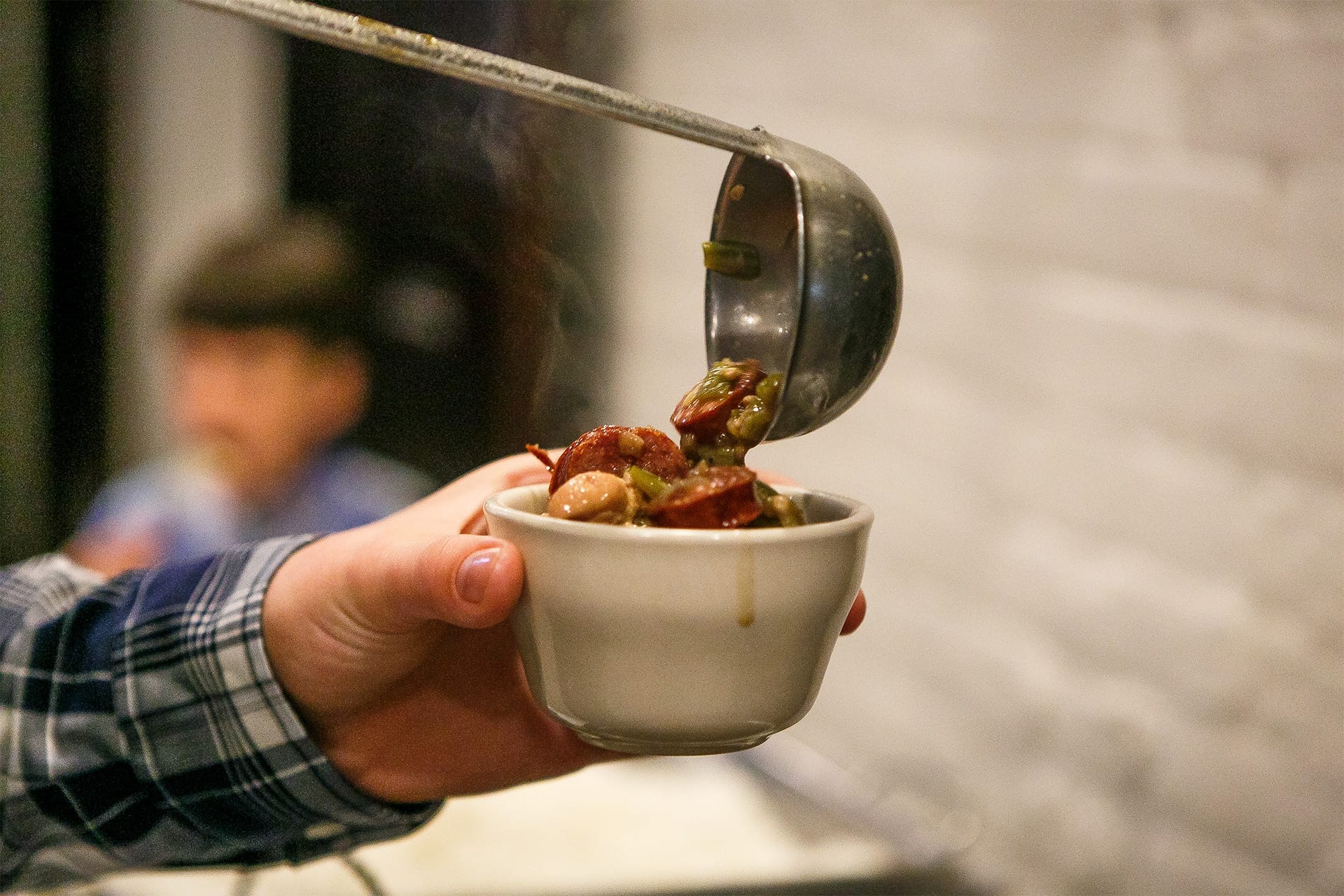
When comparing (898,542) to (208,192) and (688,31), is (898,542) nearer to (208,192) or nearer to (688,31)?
(688,31)

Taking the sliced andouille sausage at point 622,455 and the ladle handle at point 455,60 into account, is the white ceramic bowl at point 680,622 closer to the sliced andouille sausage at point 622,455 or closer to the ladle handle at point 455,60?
the sliced andouille sausage at point 622,455

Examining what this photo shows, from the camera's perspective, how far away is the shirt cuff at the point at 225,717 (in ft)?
2.85

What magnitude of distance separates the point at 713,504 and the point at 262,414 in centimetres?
194

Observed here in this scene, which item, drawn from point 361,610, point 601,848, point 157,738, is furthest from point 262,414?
point 361,610

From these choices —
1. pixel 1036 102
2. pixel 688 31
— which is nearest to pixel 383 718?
pixel 1036 102

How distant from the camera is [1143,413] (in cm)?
121

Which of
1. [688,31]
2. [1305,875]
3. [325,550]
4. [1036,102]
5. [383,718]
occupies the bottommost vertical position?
[1305,875]

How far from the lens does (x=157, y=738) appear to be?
2.95 feet

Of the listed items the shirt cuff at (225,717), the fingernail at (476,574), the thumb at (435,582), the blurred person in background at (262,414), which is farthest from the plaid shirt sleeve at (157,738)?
the blurred person in background at (262,414)

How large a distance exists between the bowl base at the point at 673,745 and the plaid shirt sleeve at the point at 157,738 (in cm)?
36

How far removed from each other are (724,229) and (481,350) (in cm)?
164

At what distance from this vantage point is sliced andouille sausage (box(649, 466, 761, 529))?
23.3 inches

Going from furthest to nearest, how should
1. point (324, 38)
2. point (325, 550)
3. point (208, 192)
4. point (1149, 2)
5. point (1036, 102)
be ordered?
point (208, 192)
point (1036, 102)
point (1149, 2)
point (325, 550)
point (324, 38)

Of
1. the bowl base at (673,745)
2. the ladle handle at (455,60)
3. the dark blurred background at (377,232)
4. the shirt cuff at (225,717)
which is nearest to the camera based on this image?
the ladle handle at (455,60)
